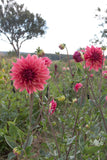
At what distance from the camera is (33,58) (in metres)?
0.71

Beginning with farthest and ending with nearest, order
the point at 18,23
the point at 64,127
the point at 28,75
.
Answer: the point at 18,23, the point at 64,127, the point at 28,75

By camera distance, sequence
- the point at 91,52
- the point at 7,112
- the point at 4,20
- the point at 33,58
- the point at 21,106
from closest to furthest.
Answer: the point at 33,58 < the point at 91,52 < the point at 7,112 < the point at 21,106 < the point at 4,20

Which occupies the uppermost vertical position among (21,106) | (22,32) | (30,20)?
(30,20)

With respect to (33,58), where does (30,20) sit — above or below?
above

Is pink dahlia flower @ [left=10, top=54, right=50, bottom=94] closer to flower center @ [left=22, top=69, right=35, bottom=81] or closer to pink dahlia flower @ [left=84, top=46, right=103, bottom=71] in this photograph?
flower center @ [left=22, top=69, right=35, bottom=81]

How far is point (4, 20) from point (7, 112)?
20.0m

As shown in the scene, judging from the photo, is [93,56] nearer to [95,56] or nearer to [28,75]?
[95,56]

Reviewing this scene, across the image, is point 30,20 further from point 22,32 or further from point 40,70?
point 40,70

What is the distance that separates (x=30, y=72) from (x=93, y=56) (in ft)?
1.46

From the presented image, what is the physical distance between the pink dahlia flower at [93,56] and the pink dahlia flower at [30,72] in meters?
0.37

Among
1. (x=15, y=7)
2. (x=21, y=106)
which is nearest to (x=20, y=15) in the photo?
(x=15, y=7)

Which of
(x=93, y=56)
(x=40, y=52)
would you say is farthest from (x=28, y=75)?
(x=93, y=56)

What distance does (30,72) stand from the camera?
71 centimetres

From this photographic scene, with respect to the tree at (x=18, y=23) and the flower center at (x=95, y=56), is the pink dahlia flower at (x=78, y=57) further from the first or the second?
the tree at (x=18, y=23)
